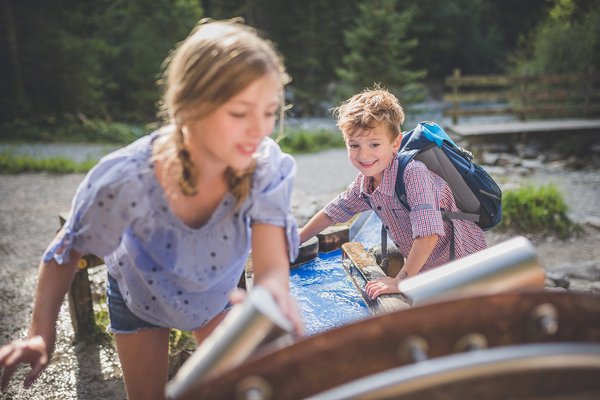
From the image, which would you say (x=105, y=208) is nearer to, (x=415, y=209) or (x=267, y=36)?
(x=415, y=209)

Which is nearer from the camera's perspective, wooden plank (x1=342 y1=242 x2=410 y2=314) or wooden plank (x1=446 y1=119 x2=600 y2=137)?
wooden plank (x1=342 y1=242 x2=410 y2=314)

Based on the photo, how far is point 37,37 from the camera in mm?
14961

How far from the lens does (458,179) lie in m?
2.42

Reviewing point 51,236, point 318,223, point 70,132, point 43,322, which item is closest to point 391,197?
point 318,223

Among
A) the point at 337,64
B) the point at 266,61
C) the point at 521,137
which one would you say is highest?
the point at 266,61

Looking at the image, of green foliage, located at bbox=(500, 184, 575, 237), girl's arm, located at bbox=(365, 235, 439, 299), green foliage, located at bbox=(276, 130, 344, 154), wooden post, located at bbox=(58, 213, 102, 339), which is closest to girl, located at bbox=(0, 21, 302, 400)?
girl's arm, located at bbox=(365, 235, 439, 299)

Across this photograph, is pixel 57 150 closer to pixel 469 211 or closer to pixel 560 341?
pixel 469 211

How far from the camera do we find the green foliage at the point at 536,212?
5.64 m

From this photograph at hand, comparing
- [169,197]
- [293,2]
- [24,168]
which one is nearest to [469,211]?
[169,197]

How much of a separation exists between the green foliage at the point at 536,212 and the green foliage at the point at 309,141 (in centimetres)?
593

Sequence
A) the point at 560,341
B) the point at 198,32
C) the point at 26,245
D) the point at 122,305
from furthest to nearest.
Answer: the point at 26,245
the point at 122,305
the point at 198,32
the point at 560,341

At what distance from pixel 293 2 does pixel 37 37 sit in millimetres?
10341

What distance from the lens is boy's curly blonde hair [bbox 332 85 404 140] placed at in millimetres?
2391

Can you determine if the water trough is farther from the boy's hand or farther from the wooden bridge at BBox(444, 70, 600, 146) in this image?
the wooden bridge at BBox(444, 70, 600, 146)
